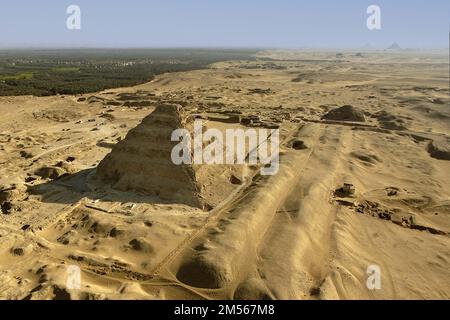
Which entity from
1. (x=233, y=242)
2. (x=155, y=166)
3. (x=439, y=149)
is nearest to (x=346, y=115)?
(x=439, y=149)

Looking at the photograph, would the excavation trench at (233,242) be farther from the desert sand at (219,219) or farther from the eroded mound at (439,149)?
the eroded mound at (439,149)

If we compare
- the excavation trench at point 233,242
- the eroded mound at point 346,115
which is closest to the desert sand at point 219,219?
the excavation trench at point 233,242

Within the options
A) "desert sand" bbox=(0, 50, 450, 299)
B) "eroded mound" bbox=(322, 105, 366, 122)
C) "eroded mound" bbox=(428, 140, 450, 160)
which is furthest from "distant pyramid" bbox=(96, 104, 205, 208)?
"eroded mound" bbox=(322, 105, 366, 122)

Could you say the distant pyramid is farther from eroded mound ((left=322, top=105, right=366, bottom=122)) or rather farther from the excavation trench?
eroded mound ((left=322, top=105, right=366, bottom=122))

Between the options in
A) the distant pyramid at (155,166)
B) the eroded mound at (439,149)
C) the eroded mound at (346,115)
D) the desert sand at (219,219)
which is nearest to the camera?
the desert sand at (219,219)

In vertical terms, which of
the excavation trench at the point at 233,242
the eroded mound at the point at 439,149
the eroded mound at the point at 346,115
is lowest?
the excavation trench at the point at 233,242
